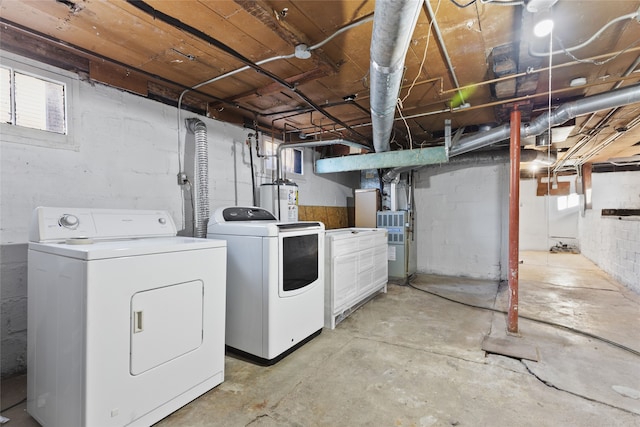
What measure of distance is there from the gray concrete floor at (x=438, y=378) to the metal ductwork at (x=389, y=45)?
2073mm

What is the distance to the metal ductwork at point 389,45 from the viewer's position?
132cm

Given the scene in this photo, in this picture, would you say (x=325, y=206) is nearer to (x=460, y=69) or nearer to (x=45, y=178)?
(x=460, y=69)

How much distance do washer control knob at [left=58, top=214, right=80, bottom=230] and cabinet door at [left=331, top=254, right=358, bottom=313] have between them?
2085 millimetres

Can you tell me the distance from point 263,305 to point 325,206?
3070mm

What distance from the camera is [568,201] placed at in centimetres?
869

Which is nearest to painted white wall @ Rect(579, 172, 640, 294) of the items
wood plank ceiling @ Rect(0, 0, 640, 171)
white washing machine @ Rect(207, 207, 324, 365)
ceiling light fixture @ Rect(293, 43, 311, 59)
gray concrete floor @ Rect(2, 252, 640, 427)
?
gray concrete floor @ Rect(2, 252, 640, 427)

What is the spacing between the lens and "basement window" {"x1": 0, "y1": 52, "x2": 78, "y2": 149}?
77.4 inches

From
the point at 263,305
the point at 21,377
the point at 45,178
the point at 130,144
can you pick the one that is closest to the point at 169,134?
the point at 130,144

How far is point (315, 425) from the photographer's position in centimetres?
161

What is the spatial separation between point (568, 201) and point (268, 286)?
1025 cm

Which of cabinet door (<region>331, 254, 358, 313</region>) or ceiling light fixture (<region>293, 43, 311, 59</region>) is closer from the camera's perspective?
ceiling light fixture (<region>293, 43, 311, 59</region>)

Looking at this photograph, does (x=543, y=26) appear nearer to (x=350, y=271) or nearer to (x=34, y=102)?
(x=350, y=271)

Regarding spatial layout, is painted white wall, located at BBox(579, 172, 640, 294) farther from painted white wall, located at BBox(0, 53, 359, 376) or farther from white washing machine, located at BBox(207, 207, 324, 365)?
painted white wall, located at BBox(0, 53, 359, 376)

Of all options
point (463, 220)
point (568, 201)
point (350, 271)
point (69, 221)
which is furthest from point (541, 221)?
point (69, 221)
